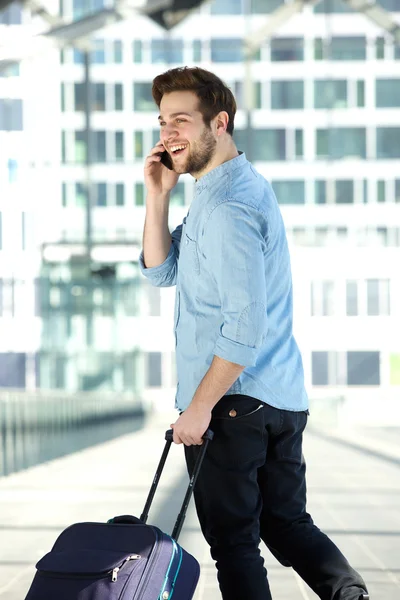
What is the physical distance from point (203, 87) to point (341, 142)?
642 inches

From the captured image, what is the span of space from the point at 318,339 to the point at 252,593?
1903cm

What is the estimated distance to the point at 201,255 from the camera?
269 centimetres

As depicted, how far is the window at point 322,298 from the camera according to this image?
1991 centimetres

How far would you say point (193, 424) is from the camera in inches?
102

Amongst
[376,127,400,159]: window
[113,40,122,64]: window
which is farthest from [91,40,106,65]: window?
[376,127,400,159]: window

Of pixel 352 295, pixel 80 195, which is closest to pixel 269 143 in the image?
pixel 80 195

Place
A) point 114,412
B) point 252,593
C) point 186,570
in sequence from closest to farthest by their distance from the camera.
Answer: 1. point 186,570
2. point 252,593
3. point 114,412

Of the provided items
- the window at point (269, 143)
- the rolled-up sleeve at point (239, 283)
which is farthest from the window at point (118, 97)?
the rolled-up sleeve at point (239, 283)

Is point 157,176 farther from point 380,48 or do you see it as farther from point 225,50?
point 380,48

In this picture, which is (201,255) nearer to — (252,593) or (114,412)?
(252,593)

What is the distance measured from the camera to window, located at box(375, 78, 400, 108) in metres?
19.0

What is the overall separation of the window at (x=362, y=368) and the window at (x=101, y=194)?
17.4 ft

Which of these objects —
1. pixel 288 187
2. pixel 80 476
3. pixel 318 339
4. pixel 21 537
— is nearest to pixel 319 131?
pixel 288 187

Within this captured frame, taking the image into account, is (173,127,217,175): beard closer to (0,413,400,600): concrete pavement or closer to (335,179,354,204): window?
(0,413,400,600): concrete pavement
